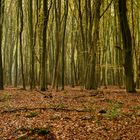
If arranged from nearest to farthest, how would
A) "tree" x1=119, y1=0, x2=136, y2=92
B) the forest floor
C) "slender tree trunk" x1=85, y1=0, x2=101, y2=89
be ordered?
the forest floor → "tree" x1=119, y1=0, x2=136, y2=92 → "slender tree trunk" x1=85, y1=0, x2=101, y2=89

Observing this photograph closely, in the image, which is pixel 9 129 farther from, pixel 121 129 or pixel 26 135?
pixel 121 129

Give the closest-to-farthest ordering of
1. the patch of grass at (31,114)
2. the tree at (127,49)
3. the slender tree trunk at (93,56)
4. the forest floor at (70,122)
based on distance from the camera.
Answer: the forest floor at (70,122) → the patch of grass at (31,114) → the tree at (127,49) → the slender tree trunk at (93,56)

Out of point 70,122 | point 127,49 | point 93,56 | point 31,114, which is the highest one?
point 127,49

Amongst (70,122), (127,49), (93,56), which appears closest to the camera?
(70,122)

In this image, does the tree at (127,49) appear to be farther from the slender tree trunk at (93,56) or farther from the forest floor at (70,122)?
the forest floor at (70,122)

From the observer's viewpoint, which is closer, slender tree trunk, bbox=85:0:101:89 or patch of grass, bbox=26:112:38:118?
patch of grass, bbox=26:112:38:118

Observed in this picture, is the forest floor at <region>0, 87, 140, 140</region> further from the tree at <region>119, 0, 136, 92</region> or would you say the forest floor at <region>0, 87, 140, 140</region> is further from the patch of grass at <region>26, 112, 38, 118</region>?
the tree at <region>119, 0, 136, 92</region>

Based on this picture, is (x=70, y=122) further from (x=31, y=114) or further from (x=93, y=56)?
(x=93, y=56)

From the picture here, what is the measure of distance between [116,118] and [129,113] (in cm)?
99

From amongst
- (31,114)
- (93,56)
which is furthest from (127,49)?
(31,114)

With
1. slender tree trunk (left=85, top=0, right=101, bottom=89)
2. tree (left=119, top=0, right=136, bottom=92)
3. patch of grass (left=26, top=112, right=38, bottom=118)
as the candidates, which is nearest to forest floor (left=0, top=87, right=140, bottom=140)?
patch of grass (left=26, top=112, right=38, bottom=118)

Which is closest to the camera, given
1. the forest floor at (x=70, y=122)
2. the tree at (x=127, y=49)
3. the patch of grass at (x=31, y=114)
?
the forest floor at (x=70, y=122)

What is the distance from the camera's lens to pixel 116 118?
1045cm

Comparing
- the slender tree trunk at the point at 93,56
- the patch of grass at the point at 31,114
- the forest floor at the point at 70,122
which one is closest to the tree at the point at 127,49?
the slender tree trunk at the point at 93,56
